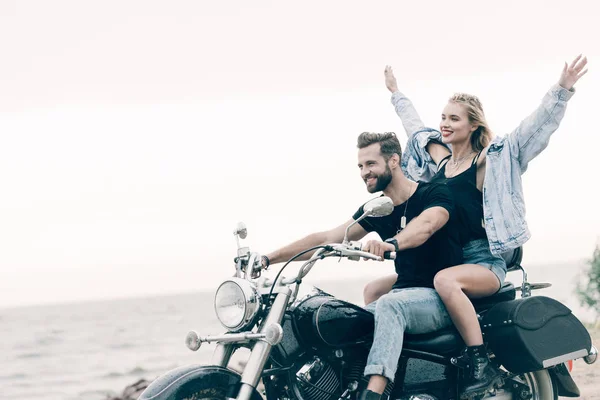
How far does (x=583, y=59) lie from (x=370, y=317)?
6.72 ft

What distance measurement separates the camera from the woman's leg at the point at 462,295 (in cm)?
495

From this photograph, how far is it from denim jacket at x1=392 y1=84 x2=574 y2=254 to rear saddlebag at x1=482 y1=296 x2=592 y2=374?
37 centimetres

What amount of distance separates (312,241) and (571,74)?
186cm

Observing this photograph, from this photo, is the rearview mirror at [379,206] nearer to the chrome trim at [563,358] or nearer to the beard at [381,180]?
the beard at [381,180]

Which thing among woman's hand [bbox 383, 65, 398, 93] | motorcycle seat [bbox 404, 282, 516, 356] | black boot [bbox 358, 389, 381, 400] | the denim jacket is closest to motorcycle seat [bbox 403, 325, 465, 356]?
motorcycle seat [bbox 404, 282, 516, 356]

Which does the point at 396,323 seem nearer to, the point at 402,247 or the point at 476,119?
the point at 402,247

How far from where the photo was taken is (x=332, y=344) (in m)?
4.73

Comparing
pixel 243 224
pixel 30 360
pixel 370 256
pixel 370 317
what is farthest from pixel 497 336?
pixel 30 360

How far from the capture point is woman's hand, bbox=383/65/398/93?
7.18 meters

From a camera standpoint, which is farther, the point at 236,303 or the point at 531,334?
the point at 531,334

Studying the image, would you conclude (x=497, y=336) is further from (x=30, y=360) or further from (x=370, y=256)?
(x=30, y=360)

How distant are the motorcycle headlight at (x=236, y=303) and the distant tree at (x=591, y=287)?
8.18 m

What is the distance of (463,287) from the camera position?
199 inches

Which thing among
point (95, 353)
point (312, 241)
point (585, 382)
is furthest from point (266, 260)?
point (95, 353)
